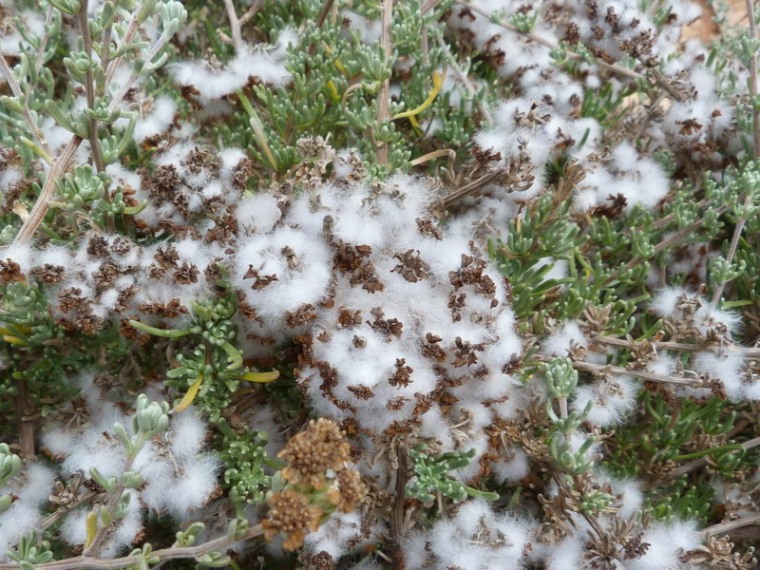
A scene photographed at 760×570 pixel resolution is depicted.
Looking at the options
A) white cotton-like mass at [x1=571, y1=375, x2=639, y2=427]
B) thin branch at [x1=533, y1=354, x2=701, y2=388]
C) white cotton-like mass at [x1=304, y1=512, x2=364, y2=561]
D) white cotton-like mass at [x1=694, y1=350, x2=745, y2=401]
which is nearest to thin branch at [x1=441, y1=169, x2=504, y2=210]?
thin branch at [x1=533, y1=354, x2=701, y2=388]

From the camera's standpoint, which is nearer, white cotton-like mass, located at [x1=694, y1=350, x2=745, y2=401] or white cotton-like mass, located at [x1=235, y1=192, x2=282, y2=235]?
white cotton-like mass, located at [x1=235, y1=192, x2=282, y2=235]

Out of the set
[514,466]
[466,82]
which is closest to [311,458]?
[514,466]

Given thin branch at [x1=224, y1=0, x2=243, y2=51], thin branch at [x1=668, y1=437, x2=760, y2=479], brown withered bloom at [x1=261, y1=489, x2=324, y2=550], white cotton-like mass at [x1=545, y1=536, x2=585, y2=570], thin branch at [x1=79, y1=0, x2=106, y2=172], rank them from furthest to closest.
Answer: thin branch at [x1=224, y1=0, x2=243, y2=51], thin branch at [x1=668, y1=437, x2=760, y2=479], white cotton-like mass at [x1=545, y1=536, x2=585, y2=570], thin branch at [x1=79, y1=0, x2=106, y2=172], brown withered bloom at [x1=261, y1=489, x2=324, y2=550]

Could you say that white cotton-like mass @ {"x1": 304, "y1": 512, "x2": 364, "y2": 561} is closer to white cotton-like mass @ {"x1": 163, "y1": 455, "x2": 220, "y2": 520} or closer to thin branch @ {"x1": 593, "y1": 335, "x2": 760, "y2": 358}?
white cotton-like mass @ {"x1": 163, "y1": 455, "x2": 220, "y2": 520}

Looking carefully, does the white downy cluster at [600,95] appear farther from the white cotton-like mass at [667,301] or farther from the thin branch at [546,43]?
the white cotton-like mass at [667,301]

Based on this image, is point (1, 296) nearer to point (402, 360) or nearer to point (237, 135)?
point (237, 135)

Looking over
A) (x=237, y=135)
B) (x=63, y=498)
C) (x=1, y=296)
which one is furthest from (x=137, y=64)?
(x=63, y=498)

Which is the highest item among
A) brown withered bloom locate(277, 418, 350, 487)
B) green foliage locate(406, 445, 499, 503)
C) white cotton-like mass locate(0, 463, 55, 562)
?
brown withered bloom locate(277, 418, 350, 487)

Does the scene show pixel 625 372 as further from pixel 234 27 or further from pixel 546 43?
pixel 234 27

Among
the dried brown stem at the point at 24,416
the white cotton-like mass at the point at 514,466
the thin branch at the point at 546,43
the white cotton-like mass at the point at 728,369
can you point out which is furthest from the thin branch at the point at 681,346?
the dried brown stem at the point at 24,416
